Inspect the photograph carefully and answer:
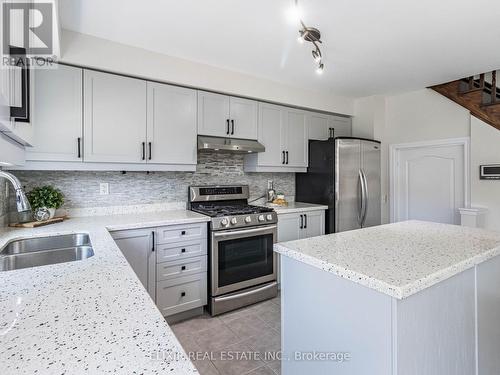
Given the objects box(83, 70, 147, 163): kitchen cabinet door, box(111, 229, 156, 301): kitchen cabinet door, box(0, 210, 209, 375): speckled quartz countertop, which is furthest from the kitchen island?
box(83, 70, 147, 163): kitchen cabinet door

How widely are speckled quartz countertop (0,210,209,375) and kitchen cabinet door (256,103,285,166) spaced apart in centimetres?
244

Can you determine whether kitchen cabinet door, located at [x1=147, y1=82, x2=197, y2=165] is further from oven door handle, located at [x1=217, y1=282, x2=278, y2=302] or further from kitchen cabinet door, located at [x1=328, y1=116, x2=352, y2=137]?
kitchen cabinet door, located at [x1=328, y1=116, x2=352, y2=137]

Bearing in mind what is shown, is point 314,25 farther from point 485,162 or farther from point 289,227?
point 485,162

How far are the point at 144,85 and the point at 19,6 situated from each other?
49.6 inches

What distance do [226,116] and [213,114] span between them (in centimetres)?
16

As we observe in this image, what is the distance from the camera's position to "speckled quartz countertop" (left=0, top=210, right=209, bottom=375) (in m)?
0.59

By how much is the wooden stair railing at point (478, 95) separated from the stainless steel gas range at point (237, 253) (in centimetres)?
258

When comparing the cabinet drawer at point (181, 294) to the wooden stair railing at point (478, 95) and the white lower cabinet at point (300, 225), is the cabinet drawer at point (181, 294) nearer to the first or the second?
the white lower cabinet at point (300, 225)

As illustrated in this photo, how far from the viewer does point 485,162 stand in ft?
10.5

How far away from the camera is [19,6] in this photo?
1.39 m

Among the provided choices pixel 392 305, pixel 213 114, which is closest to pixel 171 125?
pixel 213 114

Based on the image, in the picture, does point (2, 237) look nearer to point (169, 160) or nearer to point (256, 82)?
point (169, 160)

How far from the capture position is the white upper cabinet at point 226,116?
2.97m

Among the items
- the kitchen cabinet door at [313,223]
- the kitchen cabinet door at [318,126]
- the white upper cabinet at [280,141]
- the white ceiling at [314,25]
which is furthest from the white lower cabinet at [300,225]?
the white ceiling at [314,25]
